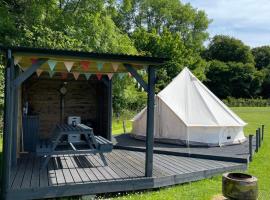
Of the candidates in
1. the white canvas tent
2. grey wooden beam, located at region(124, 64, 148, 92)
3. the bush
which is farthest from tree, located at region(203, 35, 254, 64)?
grey wooden beam, located at region(124, 64, 148, 92)

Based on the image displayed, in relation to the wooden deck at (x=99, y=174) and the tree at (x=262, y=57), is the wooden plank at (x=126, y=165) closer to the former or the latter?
the wooden deck at (x=99, y=174)

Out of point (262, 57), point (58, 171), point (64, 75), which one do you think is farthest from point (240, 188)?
point (262, 57)

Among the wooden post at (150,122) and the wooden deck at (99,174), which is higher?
the wooden post at (150,122)

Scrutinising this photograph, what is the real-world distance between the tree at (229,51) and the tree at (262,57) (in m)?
4.05

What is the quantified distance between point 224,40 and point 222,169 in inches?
2058

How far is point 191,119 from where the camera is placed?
10.5 m

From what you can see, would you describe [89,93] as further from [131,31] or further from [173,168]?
[131,31]

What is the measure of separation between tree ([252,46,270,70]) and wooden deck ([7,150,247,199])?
185 ft

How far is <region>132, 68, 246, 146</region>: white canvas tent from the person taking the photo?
10.4 metres

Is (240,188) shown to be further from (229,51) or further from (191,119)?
(229,51)

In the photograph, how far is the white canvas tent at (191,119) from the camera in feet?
34.1

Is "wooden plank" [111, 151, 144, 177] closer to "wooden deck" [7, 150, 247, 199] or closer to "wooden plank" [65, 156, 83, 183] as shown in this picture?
"wooden deck" [7, 150, 247, 199]

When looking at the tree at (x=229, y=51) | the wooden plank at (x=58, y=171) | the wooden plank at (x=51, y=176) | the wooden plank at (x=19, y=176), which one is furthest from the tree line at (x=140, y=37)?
the wooden plank at (x=19, y=176)

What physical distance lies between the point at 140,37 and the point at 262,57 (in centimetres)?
3457
